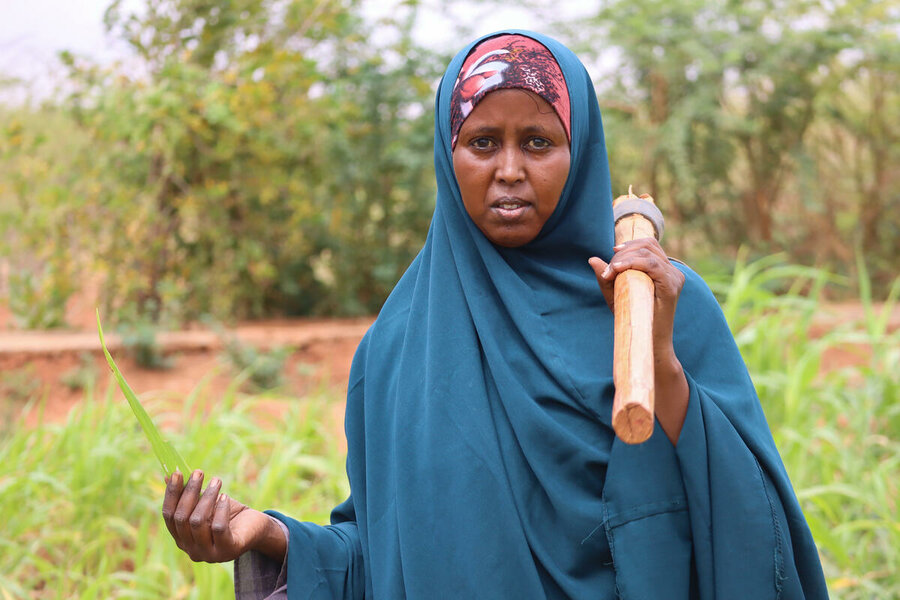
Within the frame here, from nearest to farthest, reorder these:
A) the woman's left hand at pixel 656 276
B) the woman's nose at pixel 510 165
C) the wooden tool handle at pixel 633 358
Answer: the wooden tool handle at pixel 633 358, the woman's left hand at pixel 656 276, the woman's nose at pixel 510 165

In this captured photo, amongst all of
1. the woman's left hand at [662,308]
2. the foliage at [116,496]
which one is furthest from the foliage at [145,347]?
the woman's left hand at [662,308]

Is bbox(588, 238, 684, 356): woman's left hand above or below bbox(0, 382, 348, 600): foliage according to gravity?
above

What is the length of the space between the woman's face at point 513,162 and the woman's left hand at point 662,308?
211mm

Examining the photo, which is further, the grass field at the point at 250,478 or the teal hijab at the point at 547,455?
the grass field at the point at 250,478

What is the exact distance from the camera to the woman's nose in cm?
146

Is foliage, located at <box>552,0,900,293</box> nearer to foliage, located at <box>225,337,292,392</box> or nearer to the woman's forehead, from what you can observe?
foliage, located at <box>225,337,292,392</box>

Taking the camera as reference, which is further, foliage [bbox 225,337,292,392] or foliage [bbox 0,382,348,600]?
foliage [bbox 225,337,292,392]

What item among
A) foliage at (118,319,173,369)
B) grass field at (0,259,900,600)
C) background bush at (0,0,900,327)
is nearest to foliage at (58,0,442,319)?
background bush at (0,0,900,327)

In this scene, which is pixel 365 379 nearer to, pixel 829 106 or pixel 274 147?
pixel 274 147

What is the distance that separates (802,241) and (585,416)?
8091 mm

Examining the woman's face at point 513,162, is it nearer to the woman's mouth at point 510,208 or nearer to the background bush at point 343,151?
the woman's mouth at point 510,208

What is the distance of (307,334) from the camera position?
674 centimetres

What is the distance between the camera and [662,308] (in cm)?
125

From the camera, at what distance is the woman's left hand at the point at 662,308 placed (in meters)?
1.25
